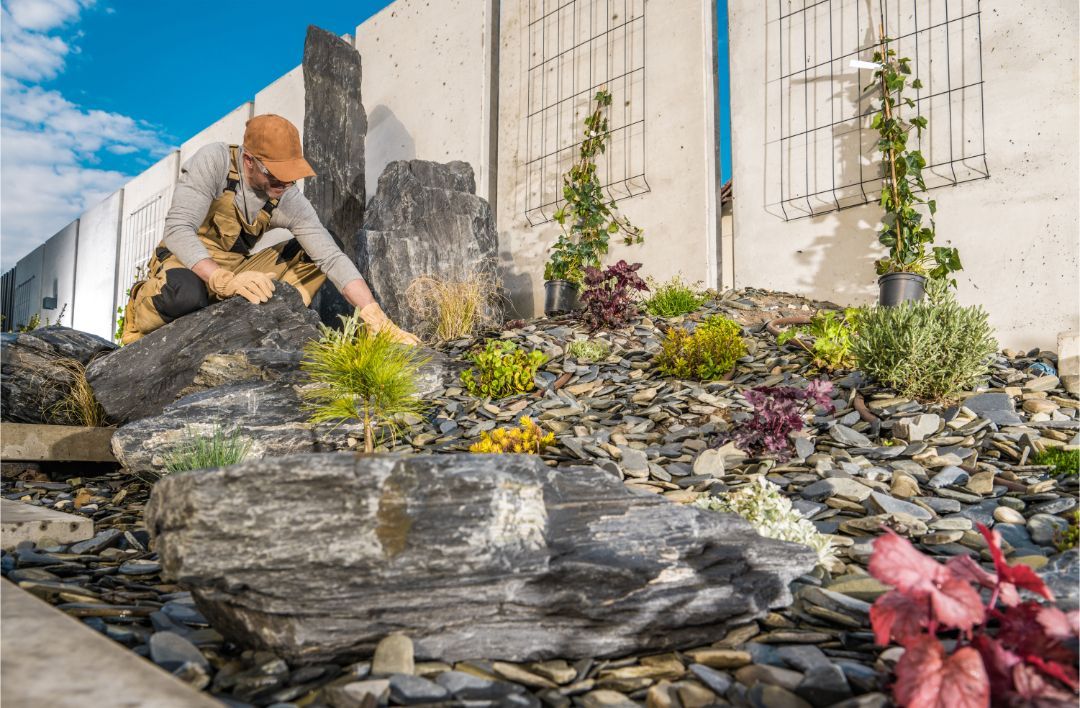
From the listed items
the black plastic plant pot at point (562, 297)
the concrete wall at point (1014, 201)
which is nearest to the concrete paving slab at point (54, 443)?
the black plastic plant pot at point (562, 297)

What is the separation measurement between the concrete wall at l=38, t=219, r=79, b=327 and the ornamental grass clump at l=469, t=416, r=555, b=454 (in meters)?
17.1

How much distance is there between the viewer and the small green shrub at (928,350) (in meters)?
3.27

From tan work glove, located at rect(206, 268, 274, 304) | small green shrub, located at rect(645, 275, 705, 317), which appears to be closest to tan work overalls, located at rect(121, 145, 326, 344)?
tan work glove, located at rect(206, 268, 274, 304)

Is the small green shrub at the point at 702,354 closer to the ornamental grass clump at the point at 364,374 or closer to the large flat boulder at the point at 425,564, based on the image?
the ornamental grass clump at the point at 364,374

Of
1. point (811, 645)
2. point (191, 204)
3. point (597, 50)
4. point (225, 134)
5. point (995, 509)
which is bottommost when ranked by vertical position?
point (811, 645)

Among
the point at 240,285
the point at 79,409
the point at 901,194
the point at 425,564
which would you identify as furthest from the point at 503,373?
the point at 901,194

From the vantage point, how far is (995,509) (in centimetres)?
226

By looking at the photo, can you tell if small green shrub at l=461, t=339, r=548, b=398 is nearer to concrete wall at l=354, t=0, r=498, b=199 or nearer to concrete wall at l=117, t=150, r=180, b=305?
concrete wall at l=354, t=0, r=498, b=199

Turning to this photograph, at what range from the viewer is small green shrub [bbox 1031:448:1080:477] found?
2484 millimetres

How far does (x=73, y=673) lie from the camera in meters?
1.04

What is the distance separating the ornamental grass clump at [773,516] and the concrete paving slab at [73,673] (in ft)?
4.70

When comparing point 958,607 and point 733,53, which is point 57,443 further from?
point 733,53

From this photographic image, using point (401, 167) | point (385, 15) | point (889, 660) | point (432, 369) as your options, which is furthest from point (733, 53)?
point (889, 660)

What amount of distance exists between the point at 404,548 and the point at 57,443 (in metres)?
3.40
